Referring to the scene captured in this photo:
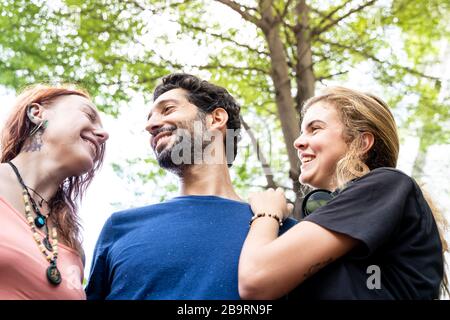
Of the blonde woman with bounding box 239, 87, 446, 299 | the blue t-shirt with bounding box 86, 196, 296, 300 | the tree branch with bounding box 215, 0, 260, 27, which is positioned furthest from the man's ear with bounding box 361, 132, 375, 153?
the tree branch with bounding box 215, 0, 260, 27

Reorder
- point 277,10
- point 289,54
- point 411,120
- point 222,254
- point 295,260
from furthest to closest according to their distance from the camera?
1. point 411,120
2. point 289,54
3. point 277,10
4. point 222,254
5. point 295,260

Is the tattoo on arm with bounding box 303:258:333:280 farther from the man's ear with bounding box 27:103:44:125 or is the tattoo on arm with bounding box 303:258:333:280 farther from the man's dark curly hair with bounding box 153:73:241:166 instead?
the man's ear with bounding box 27:103:44:125

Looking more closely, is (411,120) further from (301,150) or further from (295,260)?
(295,260)

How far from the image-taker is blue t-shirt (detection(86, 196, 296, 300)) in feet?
6.83

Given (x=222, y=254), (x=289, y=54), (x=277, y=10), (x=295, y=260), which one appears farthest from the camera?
(x=289, y=54)

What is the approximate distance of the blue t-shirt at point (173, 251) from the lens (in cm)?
208

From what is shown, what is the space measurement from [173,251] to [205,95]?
0.93 meters

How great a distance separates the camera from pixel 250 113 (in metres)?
5.73

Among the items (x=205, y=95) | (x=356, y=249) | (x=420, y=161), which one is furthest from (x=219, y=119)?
(x=420, y=161)

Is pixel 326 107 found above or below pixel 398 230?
above

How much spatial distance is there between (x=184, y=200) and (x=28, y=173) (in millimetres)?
651

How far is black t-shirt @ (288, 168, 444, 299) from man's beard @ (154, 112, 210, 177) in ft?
2.81

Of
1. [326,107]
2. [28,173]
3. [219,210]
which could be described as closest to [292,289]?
[219,210]

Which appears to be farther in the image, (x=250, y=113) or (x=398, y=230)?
(x=250, y=113)
